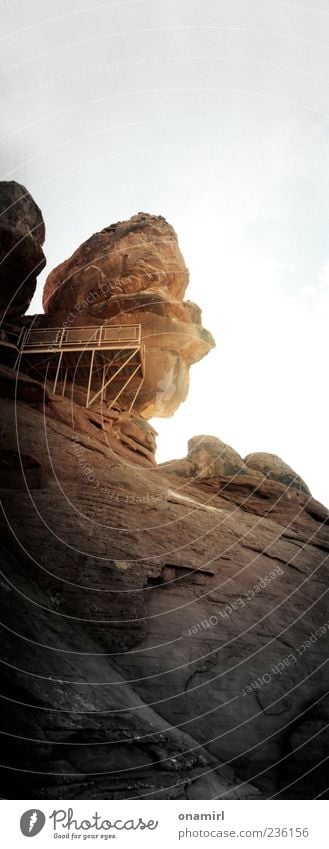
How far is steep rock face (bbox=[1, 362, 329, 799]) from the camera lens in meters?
6.17

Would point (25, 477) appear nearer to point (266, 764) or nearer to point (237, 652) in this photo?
point (237, 652)

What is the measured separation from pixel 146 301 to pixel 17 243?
7865mm

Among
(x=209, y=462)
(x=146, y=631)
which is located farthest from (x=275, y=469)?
(x=146, y=631)

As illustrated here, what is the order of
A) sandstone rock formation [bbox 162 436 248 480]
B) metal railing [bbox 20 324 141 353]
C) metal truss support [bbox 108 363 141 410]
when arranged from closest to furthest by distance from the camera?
sandstone rock formation [bbox 162 436 248 480], metal railing [bbox 20 324 141 353], metal truss support [bbox 108 363 141 410]

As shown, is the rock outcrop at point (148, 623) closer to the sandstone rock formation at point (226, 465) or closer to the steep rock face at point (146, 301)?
the sandstone rock formation at point (226, 465)

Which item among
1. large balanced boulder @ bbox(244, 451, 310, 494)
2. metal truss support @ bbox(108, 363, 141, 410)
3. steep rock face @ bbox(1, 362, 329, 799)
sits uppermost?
metal truss support @ bbox(108, 363, 141, 410)

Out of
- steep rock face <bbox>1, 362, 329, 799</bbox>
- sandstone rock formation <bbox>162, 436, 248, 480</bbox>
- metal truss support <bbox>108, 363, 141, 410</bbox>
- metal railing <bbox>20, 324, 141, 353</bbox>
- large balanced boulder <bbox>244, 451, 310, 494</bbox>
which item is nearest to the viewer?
steep rock face <bbox>1, 362, 329, 799</bbox>

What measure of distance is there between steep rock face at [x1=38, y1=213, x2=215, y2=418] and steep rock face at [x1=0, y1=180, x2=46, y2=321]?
3958 millimetres

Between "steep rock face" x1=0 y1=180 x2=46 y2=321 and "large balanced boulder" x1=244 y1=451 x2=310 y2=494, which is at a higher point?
"steep rock face" x1=0 y1=180 x2=46 y2=321

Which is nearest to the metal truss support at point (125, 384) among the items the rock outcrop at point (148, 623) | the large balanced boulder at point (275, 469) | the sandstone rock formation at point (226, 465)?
the sandstone rock formation at point (226, 465)

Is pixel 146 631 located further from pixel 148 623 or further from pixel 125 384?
pixel 125 384

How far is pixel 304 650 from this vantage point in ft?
34.9

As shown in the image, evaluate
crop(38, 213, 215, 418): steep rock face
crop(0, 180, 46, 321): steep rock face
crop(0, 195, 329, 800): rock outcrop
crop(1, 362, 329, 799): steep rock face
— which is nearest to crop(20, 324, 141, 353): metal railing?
crop(38, 213, 215, 418): steep rock face

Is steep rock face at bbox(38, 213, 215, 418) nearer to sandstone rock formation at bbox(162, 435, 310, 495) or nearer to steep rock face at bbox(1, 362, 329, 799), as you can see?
sandstone rock formation at bbox(162, 435, 310, 495)
